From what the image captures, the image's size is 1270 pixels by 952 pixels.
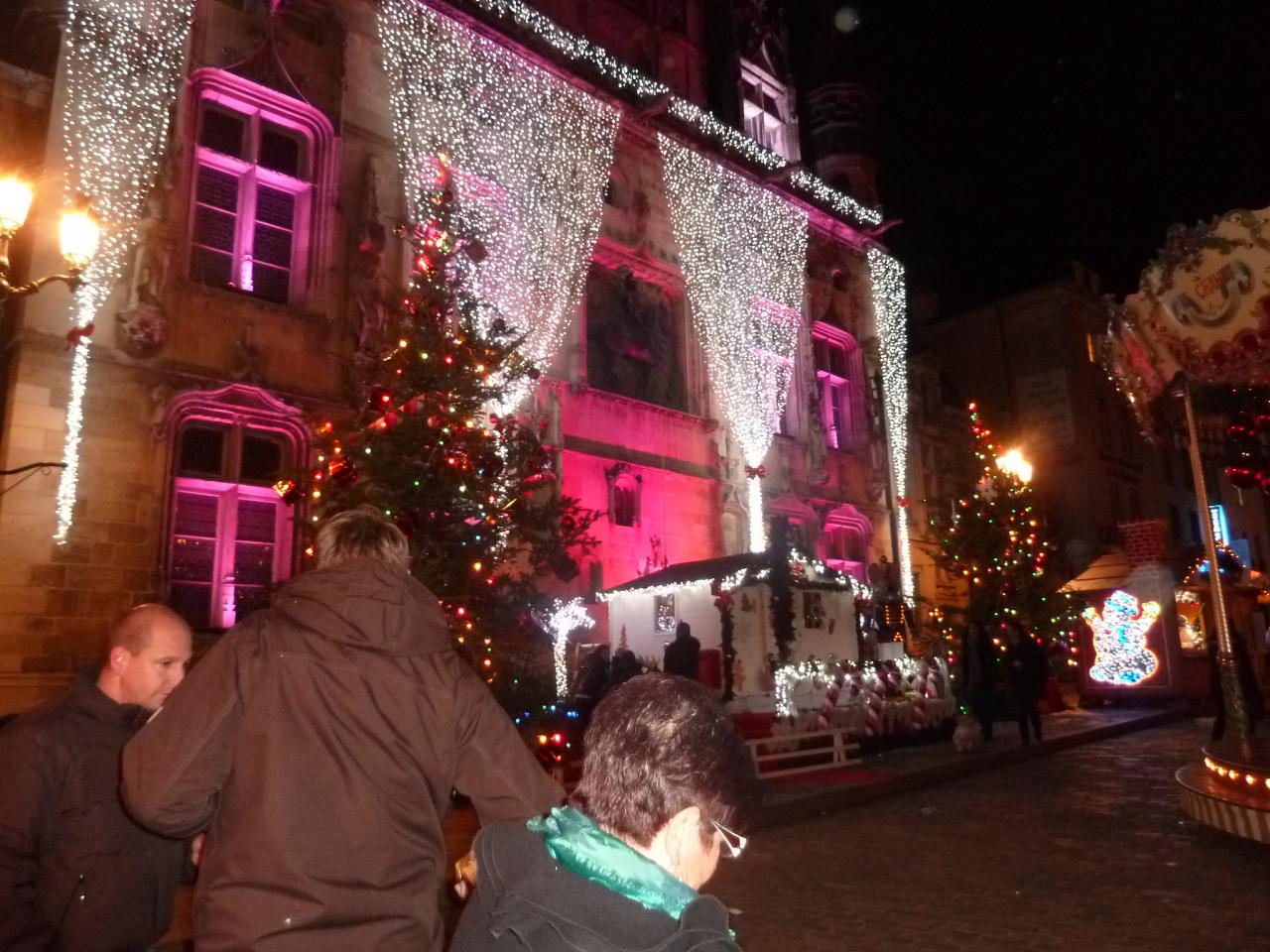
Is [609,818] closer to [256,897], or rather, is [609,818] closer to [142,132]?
[256,897]

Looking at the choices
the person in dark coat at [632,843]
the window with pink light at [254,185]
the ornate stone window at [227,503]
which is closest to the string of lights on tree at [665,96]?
the window with pink light at [254,185]

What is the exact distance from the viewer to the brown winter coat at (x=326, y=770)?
2057 mm

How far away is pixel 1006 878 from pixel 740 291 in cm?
1503

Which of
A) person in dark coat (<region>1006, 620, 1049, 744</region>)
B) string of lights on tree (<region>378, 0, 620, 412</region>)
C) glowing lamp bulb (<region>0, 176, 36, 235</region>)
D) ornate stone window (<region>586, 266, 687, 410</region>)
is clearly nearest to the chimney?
person in dark coat (<region>1006, 620, 1049, 744</region>)

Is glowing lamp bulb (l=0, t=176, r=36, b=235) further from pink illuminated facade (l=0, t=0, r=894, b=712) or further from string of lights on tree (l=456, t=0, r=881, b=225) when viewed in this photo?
string of lights on tree (l=456, t=0, r=881, b=225)

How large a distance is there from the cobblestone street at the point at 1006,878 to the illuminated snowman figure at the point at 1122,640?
43.5ft

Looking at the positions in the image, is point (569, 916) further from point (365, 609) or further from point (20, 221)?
point (20, 221)

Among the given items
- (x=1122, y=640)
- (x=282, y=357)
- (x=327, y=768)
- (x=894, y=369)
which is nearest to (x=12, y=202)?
(x=282, y=357)

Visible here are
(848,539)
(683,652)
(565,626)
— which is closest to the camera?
(683,652)

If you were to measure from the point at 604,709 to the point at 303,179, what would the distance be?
13.6 meters

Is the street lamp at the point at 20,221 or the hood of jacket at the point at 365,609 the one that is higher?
the street lamp at the point at 20,221

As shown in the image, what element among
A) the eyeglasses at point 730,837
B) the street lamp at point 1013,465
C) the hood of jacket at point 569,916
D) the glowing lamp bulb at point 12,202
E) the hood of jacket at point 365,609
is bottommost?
the hood of jacket at point 569,916

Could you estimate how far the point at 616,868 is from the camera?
1.48 metres

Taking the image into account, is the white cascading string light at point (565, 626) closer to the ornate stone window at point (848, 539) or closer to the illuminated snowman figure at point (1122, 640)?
the ornate stone window at point (848, 539)
